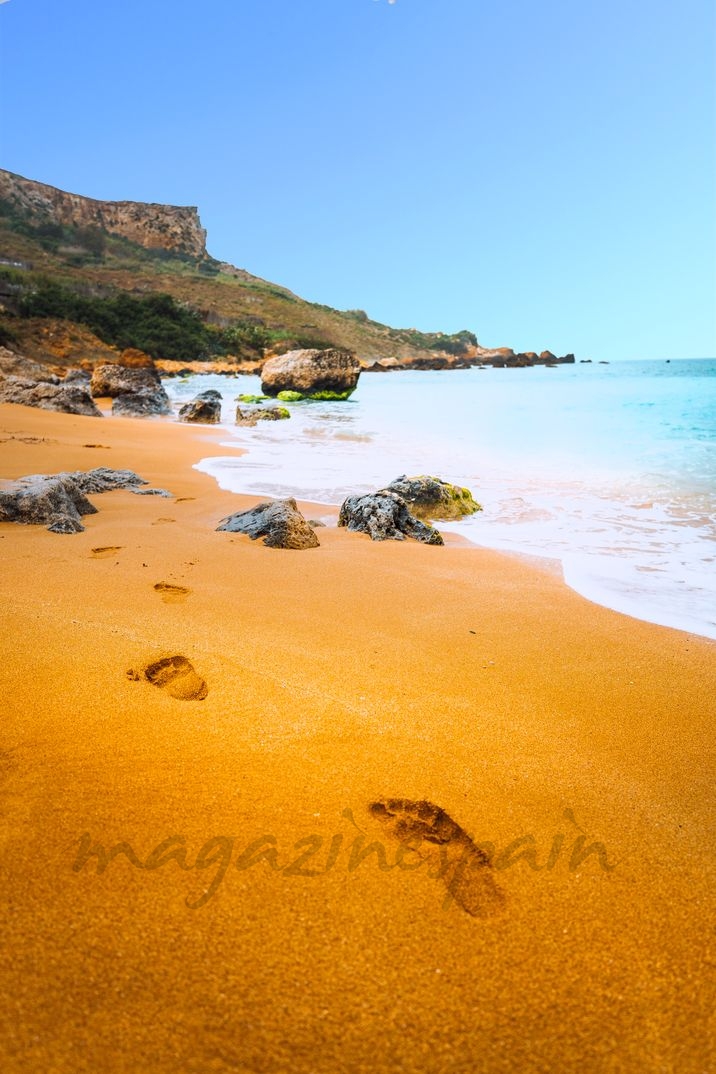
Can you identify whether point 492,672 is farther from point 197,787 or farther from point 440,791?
point 197,787

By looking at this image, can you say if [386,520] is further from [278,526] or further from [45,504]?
[45,504]

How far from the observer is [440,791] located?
127 centimetres

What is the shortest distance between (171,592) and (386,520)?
205 centimetres

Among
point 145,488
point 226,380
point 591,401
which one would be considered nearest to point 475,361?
point 226,380

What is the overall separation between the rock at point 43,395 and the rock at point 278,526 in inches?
419

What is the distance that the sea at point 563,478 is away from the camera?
11.5ft

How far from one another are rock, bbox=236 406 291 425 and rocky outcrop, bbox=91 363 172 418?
9.10 feet

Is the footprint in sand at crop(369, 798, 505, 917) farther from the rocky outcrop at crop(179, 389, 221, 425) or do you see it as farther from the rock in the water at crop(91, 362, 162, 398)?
the rock in the water at crop(91, 362, 162, 398)

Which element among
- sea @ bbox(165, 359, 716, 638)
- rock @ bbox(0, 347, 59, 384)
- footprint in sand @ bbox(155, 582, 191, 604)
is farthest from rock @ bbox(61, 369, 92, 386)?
footprint in sand @ bbox(155, 582, 191, 604)

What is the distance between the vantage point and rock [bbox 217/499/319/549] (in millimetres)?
3465

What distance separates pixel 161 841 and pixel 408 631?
51.9 inches

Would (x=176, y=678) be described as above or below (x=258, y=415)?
below

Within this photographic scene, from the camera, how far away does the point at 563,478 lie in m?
7.28

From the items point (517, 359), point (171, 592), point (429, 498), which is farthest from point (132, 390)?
point (517, 359)
